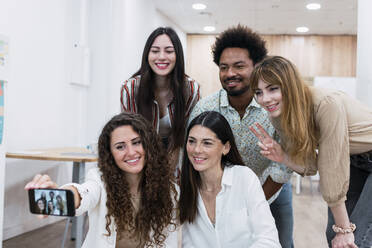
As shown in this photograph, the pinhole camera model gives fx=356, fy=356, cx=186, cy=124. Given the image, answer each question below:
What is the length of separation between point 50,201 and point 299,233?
319 cm

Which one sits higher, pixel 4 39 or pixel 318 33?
pixel 318 33

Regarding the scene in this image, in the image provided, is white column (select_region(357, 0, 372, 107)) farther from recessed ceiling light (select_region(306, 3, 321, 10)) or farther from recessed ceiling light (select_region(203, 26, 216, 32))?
recessed ceiling light (select_region(203, 26, 216, 32))

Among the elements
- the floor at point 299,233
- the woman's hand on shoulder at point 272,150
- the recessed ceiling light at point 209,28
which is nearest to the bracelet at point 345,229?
the woman's hand on shoulder at point 272,150

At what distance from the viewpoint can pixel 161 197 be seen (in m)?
1.81

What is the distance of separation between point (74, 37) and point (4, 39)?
67.4 inches

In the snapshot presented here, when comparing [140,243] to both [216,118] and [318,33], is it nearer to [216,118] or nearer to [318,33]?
[216,118]

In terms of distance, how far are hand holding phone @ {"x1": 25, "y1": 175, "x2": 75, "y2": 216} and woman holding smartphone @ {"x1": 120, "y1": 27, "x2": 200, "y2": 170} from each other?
3.10 feet

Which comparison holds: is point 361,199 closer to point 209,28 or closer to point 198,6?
point 198,6

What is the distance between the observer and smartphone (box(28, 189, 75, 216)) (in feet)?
3.94

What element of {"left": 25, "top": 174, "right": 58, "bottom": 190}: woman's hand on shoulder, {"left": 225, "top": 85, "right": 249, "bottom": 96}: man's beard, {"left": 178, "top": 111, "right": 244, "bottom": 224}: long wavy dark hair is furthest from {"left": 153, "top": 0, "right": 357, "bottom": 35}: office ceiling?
{"left": 25, "top": 174, "right": 58, "bottom": 190}: woman's hand on shoulder

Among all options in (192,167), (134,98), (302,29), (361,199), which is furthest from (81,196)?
(302,29)

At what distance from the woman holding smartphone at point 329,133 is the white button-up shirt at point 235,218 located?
27cm

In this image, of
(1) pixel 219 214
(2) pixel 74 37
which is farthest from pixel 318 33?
(1) pixel 219 214

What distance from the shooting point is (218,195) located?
5.83ft
